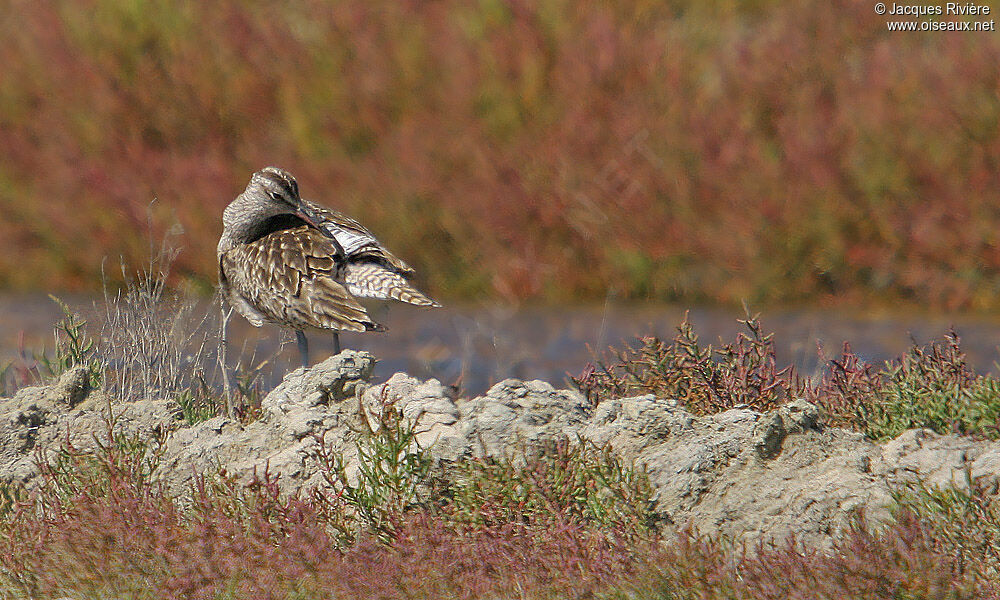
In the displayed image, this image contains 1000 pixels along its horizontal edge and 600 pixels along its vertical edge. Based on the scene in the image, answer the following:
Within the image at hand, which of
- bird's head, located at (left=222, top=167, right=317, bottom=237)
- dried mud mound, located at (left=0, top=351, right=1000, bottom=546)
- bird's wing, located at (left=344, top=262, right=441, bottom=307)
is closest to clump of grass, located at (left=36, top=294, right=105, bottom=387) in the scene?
dried mud mound, located at (left=0, top=351, right=1000, bottom=546)

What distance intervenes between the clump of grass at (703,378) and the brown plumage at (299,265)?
96 cm

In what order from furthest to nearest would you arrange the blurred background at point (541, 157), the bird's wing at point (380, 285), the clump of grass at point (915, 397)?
the blurred background at point (541, 157), the bird's wing at point (380, 285), the clump of grass at point (915, 397)

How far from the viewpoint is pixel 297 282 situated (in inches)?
254

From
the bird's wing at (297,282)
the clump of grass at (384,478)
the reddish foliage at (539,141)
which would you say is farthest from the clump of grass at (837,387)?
the reddish foliage at (539,141)

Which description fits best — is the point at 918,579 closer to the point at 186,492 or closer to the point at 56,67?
the point at 186,492

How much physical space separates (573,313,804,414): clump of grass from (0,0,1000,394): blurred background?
3673mm

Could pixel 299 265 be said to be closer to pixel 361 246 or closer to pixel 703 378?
pixel 361 246

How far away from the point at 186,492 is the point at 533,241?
25.4 feet

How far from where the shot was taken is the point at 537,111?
13273mm

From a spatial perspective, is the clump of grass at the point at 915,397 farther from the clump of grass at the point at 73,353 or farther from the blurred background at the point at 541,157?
the blurred background at the point at 541,157

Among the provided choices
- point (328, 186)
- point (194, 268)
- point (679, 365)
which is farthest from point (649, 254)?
point (679, 365)

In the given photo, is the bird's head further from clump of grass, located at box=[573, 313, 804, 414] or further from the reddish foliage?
the reddish foliage

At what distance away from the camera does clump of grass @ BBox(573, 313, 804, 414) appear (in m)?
6.02

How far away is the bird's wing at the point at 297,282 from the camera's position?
636cm
